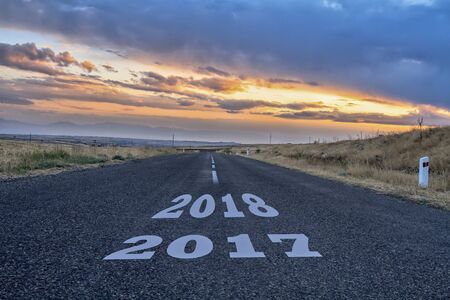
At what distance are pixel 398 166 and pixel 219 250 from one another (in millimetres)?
21287

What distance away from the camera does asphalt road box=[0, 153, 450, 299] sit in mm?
3051

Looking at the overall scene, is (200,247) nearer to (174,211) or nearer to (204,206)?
(174,211)

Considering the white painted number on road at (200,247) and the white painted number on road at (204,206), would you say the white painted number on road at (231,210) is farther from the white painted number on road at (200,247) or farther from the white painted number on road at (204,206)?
the white painted number on road at (200,247)

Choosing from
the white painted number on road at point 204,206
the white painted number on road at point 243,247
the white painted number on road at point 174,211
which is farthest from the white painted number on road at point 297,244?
the white painted number on road at point 174,211

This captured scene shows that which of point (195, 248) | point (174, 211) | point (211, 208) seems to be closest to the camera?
point (195, 248)

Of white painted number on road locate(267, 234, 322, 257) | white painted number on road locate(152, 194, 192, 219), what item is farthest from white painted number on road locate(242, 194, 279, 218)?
white painted number on road locate(267, 234, 322, 257)

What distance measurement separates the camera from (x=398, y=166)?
2277 centimetres

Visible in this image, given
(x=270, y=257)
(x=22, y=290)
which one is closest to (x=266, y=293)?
(x=270, y=257)

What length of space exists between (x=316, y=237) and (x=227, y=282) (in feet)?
6.52

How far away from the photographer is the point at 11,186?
9.42m

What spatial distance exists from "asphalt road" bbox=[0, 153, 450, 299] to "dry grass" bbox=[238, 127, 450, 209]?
3426 mm

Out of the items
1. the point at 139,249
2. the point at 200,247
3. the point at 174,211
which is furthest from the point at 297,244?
the point at 174,211

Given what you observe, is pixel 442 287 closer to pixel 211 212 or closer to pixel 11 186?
pixel 211 212

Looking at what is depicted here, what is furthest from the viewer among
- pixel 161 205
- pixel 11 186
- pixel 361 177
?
pixel 361 177
